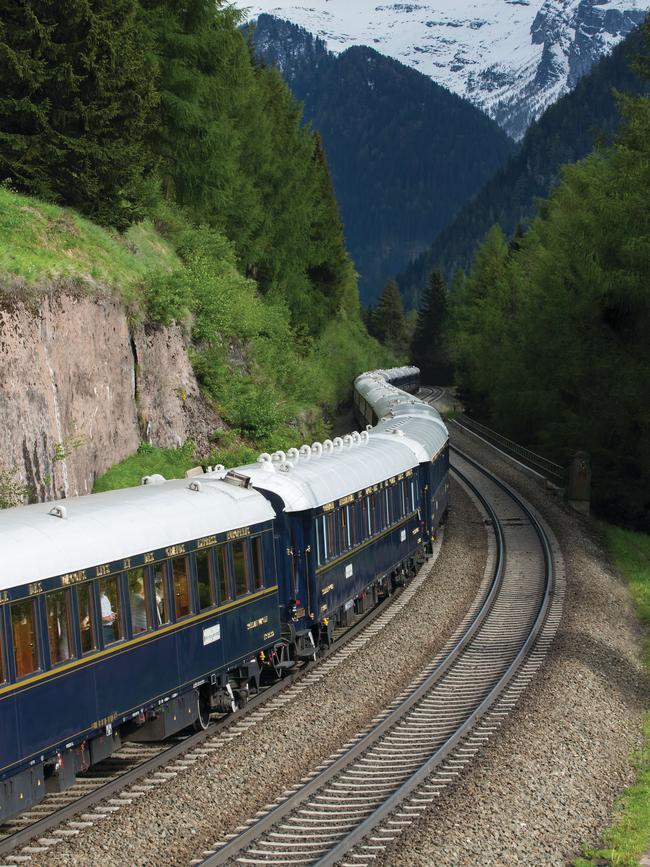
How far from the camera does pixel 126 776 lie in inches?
494

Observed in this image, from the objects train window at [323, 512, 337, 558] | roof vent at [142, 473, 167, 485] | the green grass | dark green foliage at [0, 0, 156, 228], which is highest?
dark green foliage at [0, 0, 156, 228]

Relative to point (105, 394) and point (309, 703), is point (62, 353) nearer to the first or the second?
point (105, 394)

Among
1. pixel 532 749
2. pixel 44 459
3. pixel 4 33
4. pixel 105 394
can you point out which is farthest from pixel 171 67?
pixel 532 749

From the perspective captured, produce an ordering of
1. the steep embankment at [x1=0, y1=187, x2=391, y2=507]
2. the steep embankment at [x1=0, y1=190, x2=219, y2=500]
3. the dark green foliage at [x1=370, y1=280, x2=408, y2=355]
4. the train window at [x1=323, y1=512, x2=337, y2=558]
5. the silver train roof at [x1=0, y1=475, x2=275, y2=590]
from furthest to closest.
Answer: the dark green foliage at [x1=370, y1=280, x2=408, y2=355]
the steep embankment at [x1=0, y1=187, x2=391, y2=507]
the steep embankment at [x1=0, y1=190, x2=219, y2=500]
the train window at [x1=323, y1=512, x2=337, y2=558]
the silver train roof at [x1=0, y1=475, x2=275, y2=590]

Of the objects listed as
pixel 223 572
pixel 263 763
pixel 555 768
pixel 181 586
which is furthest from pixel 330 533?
→ pixel 555 768

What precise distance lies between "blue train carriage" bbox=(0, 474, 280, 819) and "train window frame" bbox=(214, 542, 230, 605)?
23 mm

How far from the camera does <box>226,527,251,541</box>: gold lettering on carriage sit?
14664 mm

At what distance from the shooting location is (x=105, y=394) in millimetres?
25906

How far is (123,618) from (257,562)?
3555mm

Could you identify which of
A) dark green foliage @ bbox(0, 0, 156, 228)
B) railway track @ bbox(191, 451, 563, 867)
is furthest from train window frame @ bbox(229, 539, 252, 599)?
dark green foliage @ bbox(0, 0, 156, 228)

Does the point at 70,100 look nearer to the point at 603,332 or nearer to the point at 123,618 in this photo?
the point at 123,618

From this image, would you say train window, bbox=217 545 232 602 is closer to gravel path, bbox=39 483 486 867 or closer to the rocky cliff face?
gravel path, bbox=39 483 486 867

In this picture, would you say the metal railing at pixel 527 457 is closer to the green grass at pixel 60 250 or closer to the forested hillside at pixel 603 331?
the forested hillside at pixel 603 331

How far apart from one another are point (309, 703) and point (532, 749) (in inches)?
148
